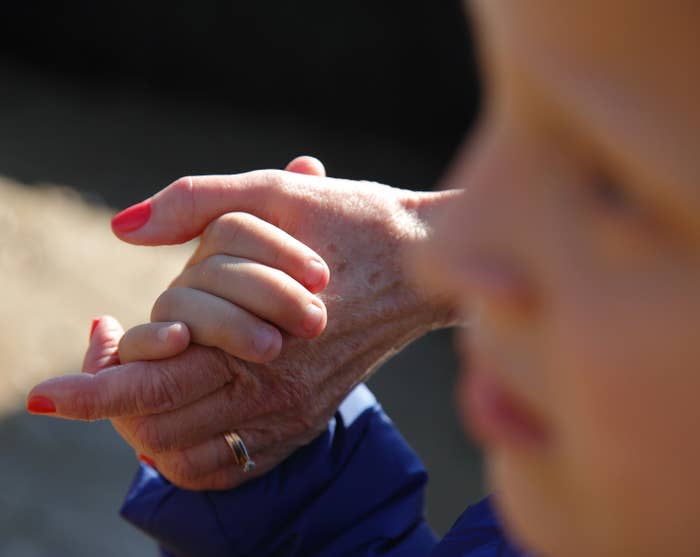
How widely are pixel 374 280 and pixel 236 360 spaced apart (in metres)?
0.15

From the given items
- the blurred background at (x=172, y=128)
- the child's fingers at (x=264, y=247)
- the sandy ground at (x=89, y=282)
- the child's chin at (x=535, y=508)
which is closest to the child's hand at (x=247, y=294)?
the child's fingers at (x=264, y=247)

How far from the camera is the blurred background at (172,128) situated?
2395mm

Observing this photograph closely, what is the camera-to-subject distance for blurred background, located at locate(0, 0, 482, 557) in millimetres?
2395

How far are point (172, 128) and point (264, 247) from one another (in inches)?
103

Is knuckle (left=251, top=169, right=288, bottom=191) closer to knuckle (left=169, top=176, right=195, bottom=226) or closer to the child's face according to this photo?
knuckle (left=169, top=176, right=195, bottom=226)

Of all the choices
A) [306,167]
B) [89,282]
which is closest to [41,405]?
[306,167]

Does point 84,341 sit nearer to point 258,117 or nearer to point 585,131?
point 258,117

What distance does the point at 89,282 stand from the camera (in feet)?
8.50

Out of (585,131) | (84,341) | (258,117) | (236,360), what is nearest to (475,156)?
(585,131)

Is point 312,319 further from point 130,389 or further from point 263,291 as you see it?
point 130,389

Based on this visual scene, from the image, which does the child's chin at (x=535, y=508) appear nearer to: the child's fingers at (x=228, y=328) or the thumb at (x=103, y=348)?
the child's fingers at (x=228, y=328)

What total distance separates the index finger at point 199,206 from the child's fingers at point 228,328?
0.08 m

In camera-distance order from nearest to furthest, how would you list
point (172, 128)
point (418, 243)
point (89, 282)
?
point (418, 243)
point (89, 282)
point (172, 128)

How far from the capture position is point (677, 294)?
0.34 meters
